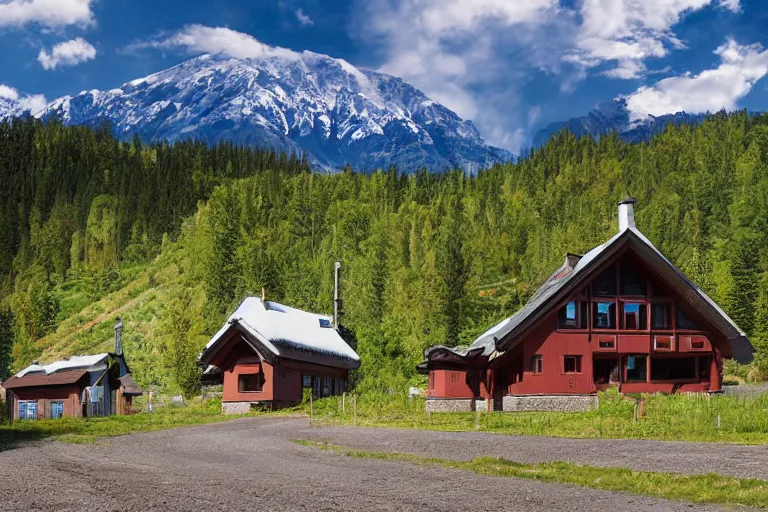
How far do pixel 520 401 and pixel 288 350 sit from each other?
13946mm

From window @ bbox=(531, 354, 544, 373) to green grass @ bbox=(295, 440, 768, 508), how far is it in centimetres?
2083

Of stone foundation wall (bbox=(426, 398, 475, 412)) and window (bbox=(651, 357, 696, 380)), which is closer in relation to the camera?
stone foundation wall (bbox=(426, 398, 475, 412))

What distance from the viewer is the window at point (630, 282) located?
126 ft

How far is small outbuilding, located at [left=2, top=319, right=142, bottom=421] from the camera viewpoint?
4750cm

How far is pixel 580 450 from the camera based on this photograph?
59.4 ft

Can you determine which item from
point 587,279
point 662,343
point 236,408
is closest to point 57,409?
point 236,408

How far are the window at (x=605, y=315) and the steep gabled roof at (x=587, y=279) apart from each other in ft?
6.26

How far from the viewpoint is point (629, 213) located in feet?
123

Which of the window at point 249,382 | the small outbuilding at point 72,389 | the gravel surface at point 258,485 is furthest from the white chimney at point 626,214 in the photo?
the small outbuilding at point 72,389

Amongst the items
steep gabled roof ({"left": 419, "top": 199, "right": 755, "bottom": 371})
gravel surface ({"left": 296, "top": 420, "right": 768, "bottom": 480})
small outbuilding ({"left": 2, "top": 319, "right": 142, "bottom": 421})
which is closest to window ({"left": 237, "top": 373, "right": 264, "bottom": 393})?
small outbuilding ({"left": 2, "top": 319, "right": 142, "bottom": 421})

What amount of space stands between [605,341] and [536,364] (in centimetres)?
381

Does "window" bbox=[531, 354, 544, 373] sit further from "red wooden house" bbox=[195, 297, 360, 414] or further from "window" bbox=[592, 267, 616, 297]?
"red wooden house" bbox=[195, 297, 360, 414]

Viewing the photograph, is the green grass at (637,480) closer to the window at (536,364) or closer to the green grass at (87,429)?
the green grass at (87,429)

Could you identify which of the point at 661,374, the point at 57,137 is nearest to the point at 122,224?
the point at 57,137
